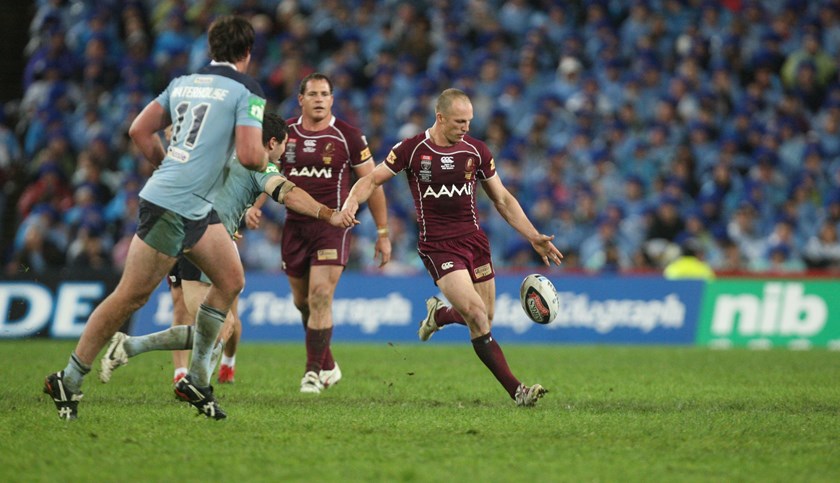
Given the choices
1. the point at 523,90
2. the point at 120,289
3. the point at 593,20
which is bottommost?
the point at 120,289

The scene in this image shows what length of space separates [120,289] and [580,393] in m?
4.40

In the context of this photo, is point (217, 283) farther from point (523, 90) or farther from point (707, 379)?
point (523, 90)

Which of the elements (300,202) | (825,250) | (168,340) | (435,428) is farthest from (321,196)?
(825,250)

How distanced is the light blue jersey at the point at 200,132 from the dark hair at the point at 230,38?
81 mm

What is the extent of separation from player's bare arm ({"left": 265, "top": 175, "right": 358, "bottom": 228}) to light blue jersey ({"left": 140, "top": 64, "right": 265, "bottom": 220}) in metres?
1.03

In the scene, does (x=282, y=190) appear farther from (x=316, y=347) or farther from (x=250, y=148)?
(x=316, y=347)

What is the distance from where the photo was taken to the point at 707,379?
1194cm

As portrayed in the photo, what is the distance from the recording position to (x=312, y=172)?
437 inches

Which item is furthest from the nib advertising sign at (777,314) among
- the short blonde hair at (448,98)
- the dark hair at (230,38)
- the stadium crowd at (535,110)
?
the dark hair at (230,38)

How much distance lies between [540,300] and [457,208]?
1.03m

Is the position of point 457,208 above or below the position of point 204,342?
above

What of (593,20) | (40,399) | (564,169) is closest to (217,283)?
(40,399)

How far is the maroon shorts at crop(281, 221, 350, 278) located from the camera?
36.0 feet

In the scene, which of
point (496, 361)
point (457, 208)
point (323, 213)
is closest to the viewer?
point (323, 213)
